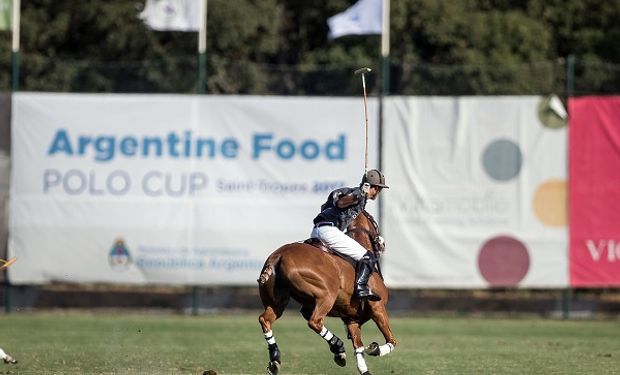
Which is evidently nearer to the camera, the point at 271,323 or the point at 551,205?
the point at 271,323

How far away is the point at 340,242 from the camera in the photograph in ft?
48.6

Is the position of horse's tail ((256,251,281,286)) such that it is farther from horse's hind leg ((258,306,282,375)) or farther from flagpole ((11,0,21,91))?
flagpole ((11,0,21,91))

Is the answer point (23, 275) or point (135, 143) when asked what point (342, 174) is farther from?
point (23, 275)

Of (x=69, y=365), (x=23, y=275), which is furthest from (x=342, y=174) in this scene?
(x=69, y=365)

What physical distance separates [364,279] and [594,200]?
1249 cm

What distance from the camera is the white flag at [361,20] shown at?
26.9 meters

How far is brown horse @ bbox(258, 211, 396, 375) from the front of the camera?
46.3 ft

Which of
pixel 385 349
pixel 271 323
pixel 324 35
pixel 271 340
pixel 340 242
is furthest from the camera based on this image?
pixel 324 35

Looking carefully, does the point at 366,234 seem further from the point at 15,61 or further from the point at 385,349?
the point at 15,61

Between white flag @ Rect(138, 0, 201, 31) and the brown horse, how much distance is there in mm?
13039

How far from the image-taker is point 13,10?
Result: 88.9ft

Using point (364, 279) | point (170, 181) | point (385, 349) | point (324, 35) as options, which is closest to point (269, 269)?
point (364, 279)

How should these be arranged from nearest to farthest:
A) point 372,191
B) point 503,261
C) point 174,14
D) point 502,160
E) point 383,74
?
point 372,191, point 503,261, point 502,160, point 383,74, point 174,14

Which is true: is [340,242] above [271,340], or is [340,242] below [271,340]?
above
